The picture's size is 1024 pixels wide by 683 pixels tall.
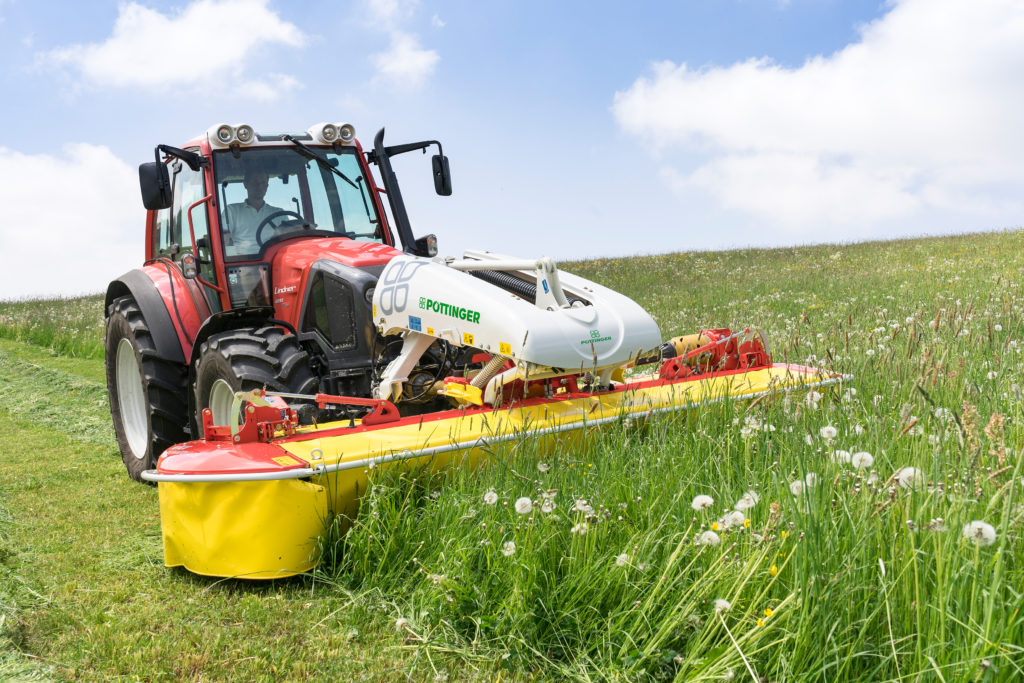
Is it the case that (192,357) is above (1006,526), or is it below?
above

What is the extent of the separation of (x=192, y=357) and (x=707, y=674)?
412cm

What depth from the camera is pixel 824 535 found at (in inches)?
105

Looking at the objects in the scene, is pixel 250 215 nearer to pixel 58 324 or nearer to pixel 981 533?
pixel 981 533

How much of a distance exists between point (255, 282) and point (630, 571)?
3848 mm

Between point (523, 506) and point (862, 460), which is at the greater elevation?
point (862, 460)

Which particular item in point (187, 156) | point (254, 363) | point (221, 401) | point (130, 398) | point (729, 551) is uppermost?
point (187, 156)

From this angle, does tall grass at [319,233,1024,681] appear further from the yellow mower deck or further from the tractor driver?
the tractor driver

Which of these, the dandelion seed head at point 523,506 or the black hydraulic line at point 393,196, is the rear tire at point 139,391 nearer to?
the black hydraulic line at point 393,196

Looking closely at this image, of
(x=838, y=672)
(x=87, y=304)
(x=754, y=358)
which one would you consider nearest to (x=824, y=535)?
(x=838, y=672)

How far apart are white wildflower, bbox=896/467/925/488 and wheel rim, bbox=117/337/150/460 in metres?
5.98

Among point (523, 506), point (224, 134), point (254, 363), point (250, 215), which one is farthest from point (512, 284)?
point (224, 134)

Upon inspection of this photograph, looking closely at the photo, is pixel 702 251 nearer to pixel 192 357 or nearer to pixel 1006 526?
pixel 192 357

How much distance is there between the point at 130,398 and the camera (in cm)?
726

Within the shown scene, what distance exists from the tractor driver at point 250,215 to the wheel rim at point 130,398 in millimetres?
1682
